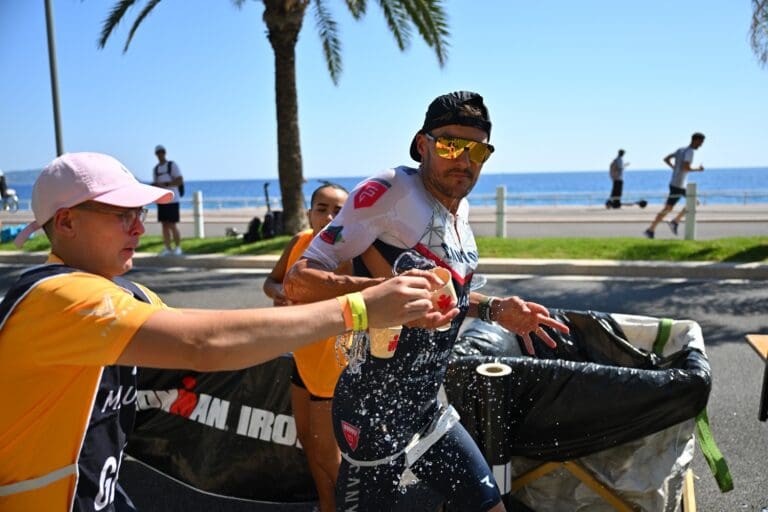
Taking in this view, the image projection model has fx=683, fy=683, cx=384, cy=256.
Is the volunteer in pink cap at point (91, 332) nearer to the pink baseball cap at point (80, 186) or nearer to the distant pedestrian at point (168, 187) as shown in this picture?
the pink baseball cap at point (80, 186)

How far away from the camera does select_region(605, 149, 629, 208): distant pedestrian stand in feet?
77.3

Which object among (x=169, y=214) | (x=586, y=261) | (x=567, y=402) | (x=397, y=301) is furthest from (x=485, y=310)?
(x=169, y=214)

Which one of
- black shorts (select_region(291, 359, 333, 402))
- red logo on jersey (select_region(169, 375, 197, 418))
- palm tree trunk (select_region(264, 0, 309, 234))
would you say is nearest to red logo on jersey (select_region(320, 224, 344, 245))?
black shorts (select_region(291, 359, 333, 402))

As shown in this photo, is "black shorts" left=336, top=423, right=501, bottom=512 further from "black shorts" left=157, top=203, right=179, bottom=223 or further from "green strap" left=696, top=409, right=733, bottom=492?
"black shorts" left=157, top=203, right=179, bottom=223

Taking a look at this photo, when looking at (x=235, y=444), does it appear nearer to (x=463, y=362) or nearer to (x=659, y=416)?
(x=463, y=362)

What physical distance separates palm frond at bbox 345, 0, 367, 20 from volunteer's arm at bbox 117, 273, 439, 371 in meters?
13.8

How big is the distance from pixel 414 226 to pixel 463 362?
0.98 metres

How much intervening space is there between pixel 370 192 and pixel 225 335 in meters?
1.02

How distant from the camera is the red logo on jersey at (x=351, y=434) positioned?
7.67ft

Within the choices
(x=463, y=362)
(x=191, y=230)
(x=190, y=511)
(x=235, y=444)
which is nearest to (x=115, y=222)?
(x=463, y=362)

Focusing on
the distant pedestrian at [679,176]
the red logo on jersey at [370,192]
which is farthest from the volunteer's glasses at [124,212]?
the distant pedestrian at [679,176]

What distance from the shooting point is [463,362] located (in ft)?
10.2

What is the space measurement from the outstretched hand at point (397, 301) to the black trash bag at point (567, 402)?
1.29m

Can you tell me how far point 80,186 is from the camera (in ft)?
5.58
